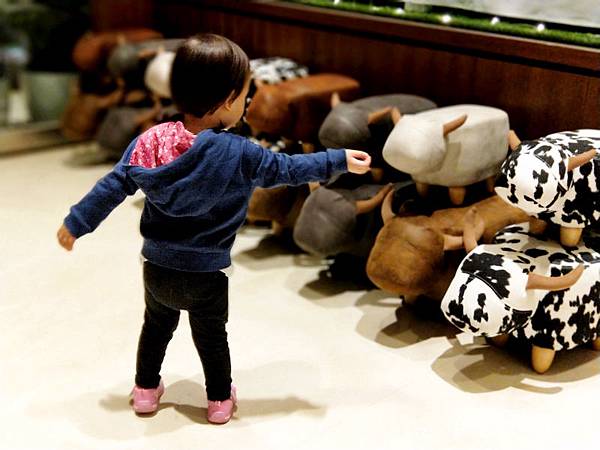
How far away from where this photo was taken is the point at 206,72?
137 centimetres

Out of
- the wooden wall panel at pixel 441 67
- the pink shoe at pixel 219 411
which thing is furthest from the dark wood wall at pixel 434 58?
the pink shoe at pixel 219 411

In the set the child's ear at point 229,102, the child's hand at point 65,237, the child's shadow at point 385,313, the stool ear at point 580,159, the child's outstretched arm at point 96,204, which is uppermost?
the child's ear at point 229,102

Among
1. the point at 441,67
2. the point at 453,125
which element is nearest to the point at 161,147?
the point at 453,125

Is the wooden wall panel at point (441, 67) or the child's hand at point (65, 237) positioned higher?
the wooden wall panel at point (441, 67)

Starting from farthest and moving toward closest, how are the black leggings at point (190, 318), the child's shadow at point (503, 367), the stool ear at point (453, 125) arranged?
1. the stool ear at point (453, 125)
2. the child's shadow at point (503, 367)
3. the black leggings at point (190, 318)

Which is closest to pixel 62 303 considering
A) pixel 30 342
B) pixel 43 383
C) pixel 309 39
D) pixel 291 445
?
pixel 30 342

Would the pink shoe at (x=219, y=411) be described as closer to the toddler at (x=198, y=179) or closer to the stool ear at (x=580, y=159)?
the toddler at (x=198, y=179)

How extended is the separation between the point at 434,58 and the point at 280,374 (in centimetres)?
106

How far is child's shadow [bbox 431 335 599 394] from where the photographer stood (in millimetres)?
1773

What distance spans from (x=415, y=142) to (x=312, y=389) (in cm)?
62

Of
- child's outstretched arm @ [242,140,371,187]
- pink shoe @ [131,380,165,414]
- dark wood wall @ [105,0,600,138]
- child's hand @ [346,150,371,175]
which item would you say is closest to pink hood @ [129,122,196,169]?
child's outstretched arm @ [242,140,371,187]

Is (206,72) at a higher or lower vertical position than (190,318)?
higher

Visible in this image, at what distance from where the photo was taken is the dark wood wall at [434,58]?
2023 mm

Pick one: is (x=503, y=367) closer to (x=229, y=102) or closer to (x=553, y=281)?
(x=553, y=281)
